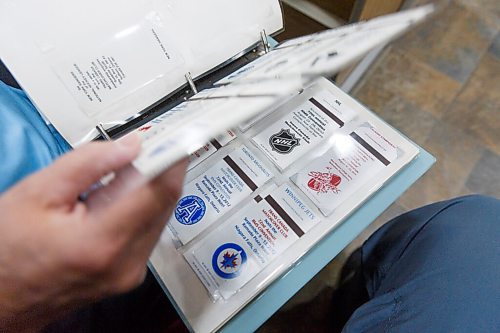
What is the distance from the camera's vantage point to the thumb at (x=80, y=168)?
0.74ft

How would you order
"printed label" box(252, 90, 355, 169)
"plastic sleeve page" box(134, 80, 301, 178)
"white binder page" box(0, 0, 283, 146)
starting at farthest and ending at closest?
"printed label" box(252, 90, 355, 169) < "white binder page" box(0, 0, 283, 146) < "plastic sleeve page" box(134, 80, 301, 178)

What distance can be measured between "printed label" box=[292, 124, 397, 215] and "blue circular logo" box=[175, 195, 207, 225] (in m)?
0.12

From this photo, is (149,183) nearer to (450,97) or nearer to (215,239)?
(215,239)

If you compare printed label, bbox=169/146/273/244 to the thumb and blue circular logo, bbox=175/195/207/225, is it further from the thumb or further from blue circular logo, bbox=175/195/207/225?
the thumb

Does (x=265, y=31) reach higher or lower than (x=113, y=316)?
higher

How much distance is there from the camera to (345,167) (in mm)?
471

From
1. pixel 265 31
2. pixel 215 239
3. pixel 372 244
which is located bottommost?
pixel 372 244

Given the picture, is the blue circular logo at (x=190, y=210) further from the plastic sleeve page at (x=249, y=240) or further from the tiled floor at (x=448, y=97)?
the tiled floor at (x=448, y=97)

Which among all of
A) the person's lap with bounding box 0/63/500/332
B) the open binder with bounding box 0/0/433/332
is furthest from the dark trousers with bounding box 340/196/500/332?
the open binder with bounding box 0/0/433/332

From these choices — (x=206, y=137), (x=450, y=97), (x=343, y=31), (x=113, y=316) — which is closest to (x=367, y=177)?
(x=343, y=31)

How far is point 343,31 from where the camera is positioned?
359 millimetres

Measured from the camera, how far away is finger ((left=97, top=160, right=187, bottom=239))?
222 millimetres

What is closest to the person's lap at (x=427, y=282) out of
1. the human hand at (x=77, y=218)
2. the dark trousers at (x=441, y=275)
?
the dark trousers at (x=441, y=275)

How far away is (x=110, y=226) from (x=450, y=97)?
1.27 m
